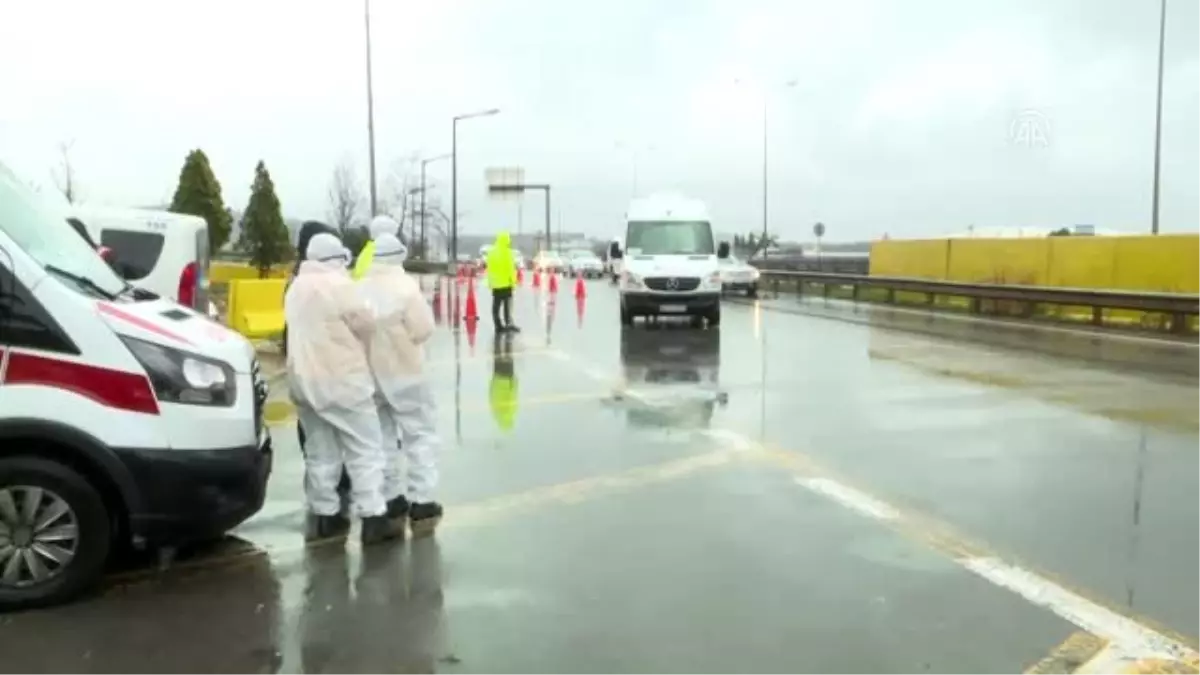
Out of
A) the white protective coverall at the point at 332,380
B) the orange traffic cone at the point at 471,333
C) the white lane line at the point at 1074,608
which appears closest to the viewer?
the white lane line at the point at 1074,608

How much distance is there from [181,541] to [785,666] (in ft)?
10.1

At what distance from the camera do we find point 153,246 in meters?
13.6

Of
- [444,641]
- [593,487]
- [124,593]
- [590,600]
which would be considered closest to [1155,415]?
[593,487]

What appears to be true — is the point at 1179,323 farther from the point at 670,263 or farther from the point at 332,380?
the point at 332,380

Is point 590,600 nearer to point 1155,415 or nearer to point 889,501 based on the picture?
point 889,501

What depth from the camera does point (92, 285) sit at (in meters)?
5.85

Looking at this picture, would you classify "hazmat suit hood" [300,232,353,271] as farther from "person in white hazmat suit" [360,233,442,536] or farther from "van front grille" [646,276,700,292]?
"van front grille" [646,276,700,292]

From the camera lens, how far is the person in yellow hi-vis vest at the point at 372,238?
6.84 m

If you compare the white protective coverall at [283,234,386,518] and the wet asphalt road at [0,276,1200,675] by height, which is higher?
the white protective coverall at [283,234,386,518]

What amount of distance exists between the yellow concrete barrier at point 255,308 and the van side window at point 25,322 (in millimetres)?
11363

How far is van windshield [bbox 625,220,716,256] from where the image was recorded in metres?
24.0

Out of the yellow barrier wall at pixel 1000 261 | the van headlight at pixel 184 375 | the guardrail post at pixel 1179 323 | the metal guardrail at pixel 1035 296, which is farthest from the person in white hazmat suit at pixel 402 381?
the yellow barrier wall at pixel 1000 261

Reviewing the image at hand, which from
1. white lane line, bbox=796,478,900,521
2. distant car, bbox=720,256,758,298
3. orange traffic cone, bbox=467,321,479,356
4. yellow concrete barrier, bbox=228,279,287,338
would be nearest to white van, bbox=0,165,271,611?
white lane line, bbox=796,478,900,521

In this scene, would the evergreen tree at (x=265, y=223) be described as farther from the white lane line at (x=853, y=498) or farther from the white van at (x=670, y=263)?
the white lane line at (x=853, y=498)
